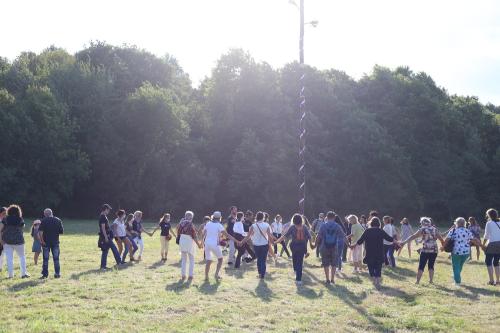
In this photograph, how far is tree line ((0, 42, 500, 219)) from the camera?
150ft

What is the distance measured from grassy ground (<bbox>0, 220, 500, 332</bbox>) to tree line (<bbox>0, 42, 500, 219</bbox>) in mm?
31289

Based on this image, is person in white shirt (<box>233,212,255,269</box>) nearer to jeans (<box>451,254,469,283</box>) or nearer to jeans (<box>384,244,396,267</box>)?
jeans (<box>384,244,396,267</box>)

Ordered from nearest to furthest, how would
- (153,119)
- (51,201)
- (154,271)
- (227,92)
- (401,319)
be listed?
(401,319) < (154,271) < (51,201) < (153,119) < (227,92)

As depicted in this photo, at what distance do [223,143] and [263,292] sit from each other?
134ft

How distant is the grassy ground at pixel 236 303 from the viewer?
973 cm

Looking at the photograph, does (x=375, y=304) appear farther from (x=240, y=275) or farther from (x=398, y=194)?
(x=398, y=194)

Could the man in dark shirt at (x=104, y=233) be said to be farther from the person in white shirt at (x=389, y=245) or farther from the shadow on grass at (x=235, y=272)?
the person in white shirt at (x=389, y=245)

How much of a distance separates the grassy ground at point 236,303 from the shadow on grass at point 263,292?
0.08 feet

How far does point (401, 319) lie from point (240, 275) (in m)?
6.68

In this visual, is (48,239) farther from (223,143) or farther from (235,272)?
(223,143)

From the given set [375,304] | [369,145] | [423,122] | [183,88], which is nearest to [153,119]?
[183,88]

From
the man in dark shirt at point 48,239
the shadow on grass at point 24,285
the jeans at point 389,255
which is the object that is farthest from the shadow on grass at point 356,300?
the shadow on grass at point 24,285

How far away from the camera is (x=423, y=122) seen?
58.0m

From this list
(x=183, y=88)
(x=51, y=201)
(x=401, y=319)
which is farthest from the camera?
(x=183, y=88)
